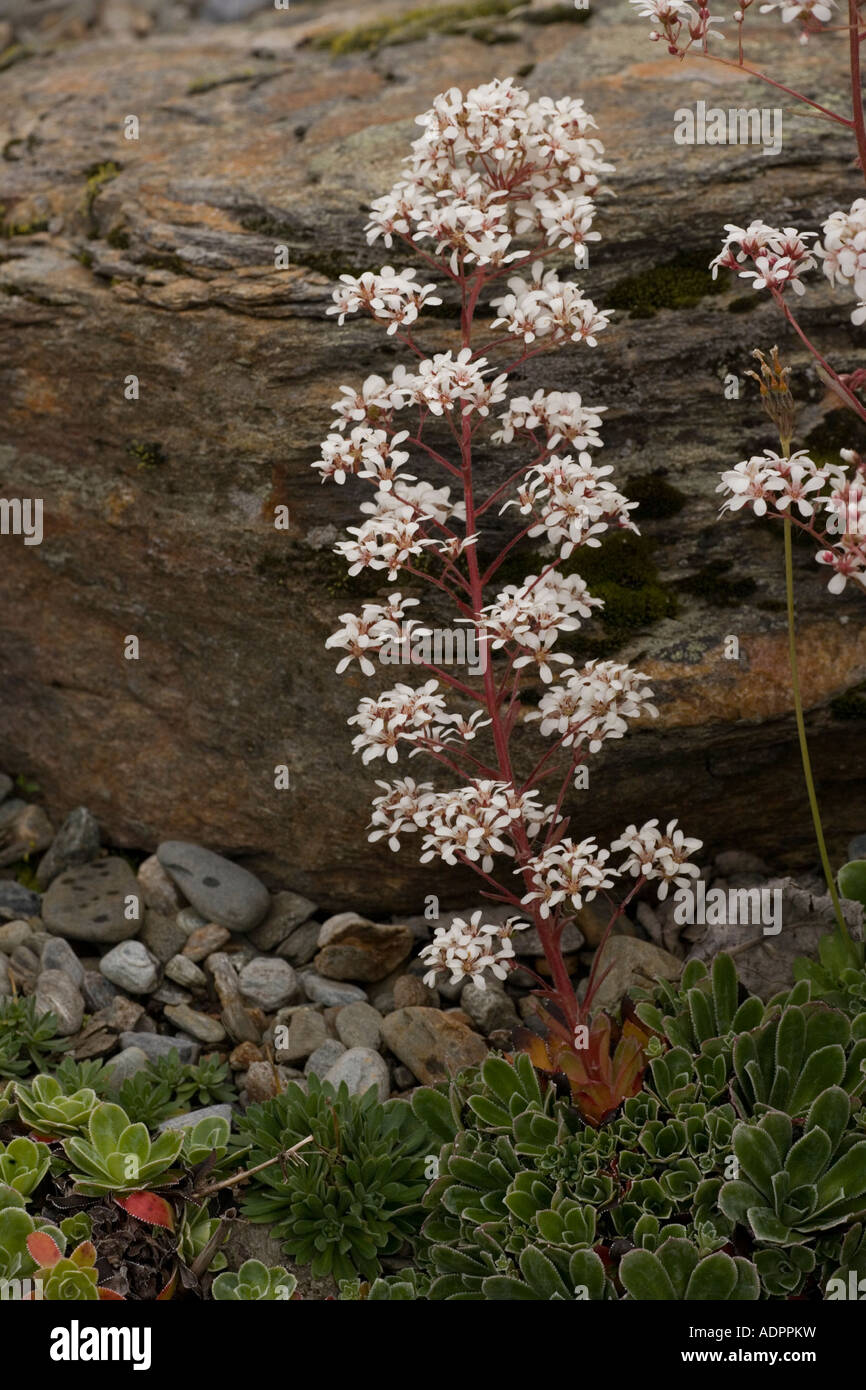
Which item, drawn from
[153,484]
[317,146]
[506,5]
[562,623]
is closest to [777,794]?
[562,623]

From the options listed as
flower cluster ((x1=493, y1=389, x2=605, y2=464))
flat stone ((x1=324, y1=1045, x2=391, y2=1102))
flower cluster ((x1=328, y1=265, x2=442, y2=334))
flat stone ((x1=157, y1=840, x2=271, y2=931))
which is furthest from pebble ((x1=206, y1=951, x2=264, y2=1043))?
flower cluster ((x1=328, y1=265, x2=442, y2=334))

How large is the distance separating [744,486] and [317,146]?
123 inches

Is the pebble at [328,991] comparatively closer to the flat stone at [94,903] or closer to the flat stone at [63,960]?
the flat stone at [94,903]

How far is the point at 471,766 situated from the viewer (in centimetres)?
496

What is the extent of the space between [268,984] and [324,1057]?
432 mm

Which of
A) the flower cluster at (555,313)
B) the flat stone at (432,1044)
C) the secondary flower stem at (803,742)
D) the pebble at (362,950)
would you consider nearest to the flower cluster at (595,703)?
the secondary flower stem at (803,742)

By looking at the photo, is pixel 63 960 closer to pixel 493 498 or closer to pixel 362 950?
pixel 362 950

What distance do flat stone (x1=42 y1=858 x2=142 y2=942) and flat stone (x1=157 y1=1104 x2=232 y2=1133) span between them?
973 millimetres

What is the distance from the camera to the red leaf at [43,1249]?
3697 millimetres

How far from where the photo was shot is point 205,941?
519 centimetres

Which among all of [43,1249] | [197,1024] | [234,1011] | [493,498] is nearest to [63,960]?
[197,1024]

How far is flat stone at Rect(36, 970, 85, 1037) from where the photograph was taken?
4750 millimetres

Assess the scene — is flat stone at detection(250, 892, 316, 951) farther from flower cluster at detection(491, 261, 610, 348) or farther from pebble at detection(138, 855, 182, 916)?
flower cluster at detection(491, 261, 610, 348)
